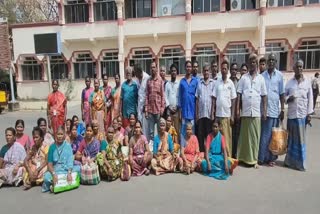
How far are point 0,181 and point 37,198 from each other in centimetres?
90

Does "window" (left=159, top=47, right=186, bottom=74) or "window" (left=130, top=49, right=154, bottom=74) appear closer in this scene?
"window" (left=159, top=47, right=186, bottom=74)

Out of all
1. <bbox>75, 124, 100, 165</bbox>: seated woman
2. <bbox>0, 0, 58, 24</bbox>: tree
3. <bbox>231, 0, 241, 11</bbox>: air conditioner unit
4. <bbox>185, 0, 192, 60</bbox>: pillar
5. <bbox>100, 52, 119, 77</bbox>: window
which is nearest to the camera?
<bbox>75, 124, 100, 165</bbox>: seated woman

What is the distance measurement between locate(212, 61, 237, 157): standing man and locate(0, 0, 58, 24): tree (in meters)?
26.2

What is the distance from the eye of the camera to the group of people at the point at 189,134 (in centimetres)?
453

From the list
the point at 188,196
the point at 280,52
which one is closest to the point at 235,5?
the point at 280,52

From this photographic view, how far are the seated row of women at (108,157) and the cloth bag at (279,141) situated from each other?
0.77m

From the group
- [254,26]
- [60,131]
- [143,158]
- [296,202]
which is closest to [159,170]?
[143,158]

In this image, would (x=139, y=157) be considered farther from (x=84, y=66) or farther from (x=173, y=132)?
(x=84, y=66)

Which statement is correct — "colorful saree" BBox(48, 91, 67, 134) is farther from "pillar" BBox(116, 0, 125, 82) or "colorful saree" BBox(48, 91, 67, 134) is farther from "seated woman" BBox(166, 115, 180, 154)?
"pillar" BBox(116, 0, 125, 82)

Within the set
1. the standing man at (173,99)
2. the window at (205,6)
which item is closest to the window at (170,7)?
the window at (205,6)

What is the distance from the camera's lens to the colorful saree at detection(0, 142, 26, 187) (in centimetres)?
445

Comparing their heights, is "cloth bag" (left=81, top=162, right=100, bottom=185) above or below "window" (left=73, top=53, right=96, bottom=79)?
below

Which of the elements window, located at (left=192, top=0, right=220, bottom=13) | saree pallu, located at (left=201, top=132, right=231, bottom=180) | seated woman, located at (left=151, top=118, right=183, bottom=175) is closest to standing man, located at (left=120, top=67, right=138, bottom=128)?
seated woman, located at (left=151, top=118, right=183, bottom=175)

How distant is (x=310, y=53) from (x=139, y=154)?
14331 mm
